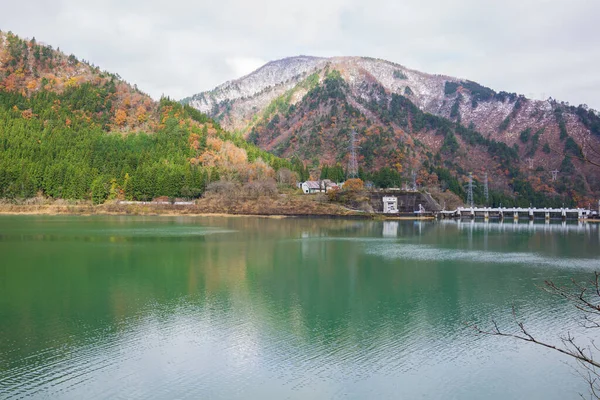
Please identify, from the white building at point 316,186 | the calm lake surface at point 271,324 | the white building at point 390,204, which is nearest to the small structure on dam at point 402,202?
the white building at point 390,204

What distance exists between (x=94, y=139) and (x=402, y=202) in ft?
167

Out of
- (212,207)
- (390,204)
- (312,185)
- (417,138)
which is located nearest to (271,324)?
(212,207)

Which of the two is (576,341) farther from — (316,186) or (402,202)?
(316,186)

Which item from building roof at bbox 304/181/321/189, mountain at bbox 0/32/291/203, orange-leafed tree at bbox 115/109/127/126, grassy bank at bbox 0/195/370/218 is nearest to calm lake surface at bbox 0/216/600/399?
grassy bank at bbox 0/195/370/218

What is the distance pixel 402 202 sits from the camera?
263 ft

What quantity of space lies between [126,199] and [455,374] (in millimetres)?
67386

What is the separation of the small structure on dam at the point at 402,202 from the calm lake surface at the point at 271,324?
4555cm

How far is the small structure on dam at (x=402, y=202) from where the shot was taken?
78750mm

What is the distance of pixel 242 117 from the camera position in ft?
641

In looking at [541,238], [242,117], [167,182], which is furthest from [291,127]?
[541,238]

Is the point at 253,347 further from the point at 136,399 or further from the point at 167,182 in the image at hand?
the point at 167,182

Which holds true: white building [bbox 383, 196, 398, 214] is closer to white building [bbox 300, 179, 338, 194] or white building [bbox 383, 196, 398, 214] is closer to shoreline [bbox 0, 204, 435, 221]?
shoreline [bbox 0, 204, 435, 221]

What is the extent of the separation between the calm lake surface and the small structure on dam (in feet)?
149

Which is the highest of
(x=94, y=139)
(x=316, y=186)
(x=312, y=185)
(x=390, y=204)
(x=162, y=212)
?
(x=94, y=139)
